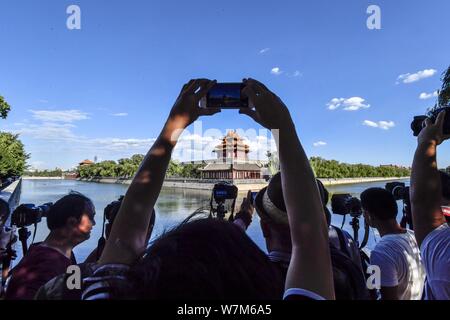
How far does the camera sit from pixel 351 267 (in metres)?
0.72

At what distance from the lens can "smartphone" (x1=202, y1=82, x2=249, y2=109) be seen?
928 millimetres

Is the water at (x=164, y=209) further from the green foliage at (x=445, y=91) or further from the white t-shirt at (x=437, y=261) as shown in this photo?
the green foliage at (x=445, y=91)

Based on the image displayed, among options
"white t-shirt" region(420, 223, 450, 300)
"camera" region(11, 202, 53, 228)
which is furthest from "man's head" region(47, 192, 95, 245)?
"white t-shirt" region(420, 223, 450, 300)

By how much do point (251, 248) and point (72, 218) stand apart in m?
1.27

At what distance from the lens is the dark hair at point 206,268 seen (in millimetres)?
454

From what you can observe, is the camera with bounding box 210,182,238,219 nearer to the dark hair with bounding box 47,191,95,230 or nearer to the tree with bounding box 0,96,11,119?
the dark hair with bounding box 47,191,95,230

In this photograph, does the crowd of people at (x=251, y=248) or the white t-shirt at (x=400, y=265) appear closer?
the crowd of people at (x=251, y=248)

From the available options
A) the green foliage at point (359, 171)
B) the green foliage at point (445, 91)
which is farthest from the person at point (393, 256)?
the green foliage at point (359, 171)

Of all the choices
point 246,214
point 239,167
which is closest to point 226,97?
point 246,214

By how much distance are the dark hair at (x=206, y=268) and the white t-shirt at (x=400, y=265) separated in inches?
37.2
